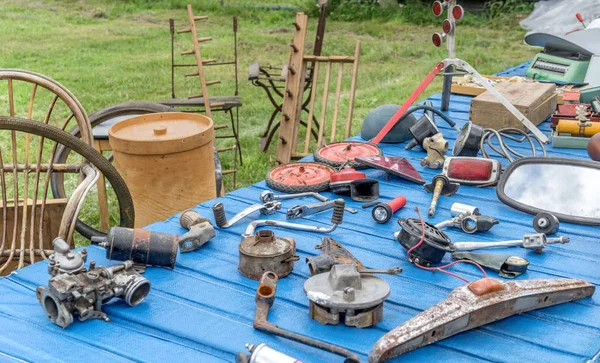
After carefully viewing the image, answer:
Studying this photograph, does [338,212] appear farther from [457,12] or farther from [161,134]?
[457,12]

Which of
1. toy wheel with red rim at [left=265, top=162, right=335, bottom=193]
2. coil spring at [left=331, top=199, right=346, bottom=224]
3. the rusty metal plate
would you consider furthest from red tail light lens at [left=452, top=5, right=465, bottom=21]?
the rusty metal plate

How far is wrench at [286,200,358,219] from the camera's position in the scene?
9.29 ft

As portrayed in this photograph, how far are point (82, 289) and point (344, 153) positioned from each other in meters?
1.96

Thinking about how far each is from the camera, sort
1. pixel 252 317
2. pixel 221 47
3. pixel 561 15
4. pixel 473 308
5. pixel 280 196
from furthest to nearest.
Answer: pixel 221 47, pixel 561 15, pixel 280 196, pixel 252 317, pixel 473 308

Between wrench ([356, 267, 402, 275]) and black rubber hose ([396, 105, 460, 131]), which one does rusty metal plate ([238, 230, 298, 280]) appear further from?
black rubber hose ([396, 105, 460, 131])

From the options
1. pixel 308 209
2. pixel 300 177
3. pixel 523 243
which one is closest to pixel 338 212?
pixel 308 209

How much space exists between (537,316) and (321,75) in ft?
24.6

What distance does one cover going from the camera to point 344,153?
3617 millimetres

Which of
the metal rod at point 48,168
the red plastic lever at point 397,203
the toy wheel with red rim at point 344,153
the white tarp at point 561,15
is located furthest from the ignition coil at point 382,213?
the white tarp at point 561,15

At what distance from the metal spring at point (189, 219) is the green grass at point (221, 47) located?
2450 mm

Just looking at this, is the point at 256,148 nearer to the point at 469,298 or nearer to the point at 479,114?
the point at 479,114

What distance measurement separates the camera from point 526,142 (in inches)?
156

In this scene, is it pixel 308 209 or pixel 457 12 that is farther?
pixel 457 12

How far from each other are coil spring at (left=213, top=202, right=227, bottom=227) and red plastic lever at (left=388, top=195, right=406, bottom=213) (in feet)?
2.41
